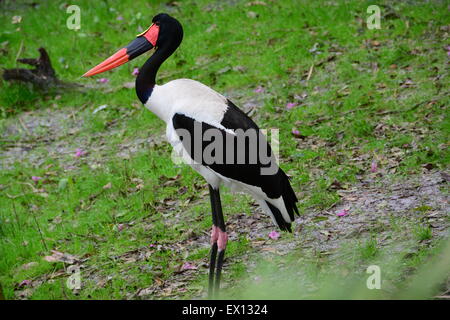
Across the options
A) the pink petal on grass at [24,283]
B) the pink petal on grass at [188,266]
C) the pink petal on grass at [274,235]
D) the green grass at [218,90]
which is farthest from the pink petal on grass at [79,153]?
the pink petal on grass at [274,235]

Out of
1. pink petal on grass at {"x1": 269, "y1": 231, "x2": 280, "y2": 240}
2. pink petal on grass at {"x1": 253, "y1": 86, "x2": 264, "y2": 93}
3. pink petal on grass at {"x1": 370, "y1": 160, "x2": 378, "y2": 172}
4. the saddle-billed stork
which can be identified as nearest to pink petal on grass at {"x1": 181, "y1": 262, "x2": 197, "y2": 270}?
the saddle-billed stork

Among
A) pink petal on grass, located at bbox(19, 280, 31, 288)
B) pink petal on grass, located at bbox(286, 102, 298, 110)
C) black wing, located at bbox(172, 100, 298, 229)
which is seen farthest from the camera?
pink petal on grass, located at bbox(286, 102, 298, 110)

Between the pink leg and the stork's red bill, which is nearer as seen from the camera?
the pink leg

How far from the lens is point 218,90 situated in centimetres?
698

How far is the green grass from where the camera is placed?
4.71 m

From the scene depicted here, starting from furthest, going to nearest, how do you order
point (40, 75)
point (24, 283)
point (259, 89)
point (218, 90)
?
1. point (40, 75)
2. point (218, 90)
3. point (259, 89)
4. point (24, 283)

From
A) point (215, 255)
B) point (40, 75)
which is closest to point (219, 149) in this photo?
point (215, 255)

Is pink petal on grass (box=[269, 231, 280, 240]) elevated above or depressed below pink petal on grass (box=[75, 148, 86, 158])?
below

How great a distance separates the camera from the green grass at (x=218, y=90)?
4715 mm

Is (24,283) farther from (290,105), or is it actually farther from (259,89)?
(259,89)

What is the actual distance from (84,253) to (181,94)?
1604 millimetres

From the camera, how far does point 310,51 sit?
7242 mm

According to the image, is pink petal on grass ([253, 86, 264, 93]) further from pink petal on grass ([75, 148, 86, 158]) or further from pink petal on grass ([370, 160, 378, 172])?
pink petal on grass ([370, 160, 378, 172])
